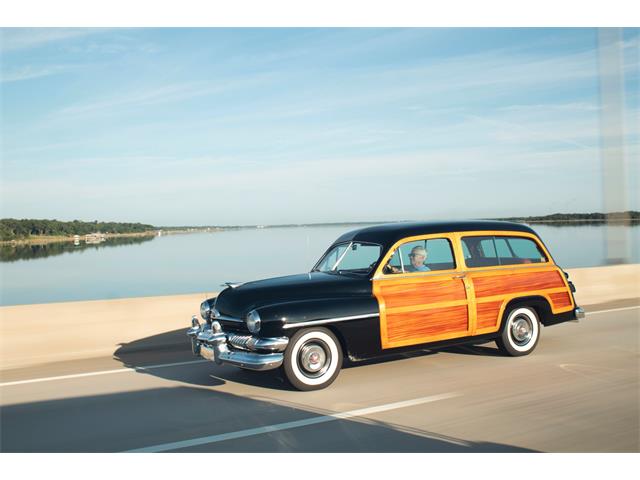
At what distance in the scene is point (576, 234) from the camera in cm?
1460

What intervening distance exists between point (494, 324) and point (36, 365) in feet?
19.8

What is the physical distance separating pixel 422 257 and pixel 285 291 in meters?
1.89

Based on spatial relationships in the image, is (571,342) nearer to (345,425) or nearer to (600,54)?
(345,425)

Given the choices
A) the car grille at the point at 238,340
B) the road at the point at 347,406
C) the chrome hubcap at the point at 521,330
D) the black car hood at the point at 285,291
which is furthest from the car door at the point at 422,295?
the car grille at the point at 238,340

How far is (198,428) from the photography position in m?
5.14

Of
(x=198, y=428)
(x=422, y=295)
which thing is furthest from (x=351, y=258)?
(x=198, y=428)

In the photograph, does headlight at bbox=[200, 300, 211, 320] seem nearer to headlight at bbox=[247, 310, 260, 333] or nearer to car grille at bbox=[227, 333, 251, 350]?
car grille at bbox=[227, 333, 251, 350]

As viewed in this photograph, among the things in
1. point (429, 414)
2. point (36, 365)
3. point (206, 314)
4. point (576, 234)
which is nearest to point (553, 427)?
point (429, 414)

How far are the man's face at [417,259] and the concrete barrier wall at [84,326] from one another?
385 cm

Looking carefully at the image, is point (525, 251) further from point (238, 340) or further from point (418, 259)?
point (238, 340)

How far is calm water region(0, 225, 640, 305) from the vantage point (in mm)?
12805

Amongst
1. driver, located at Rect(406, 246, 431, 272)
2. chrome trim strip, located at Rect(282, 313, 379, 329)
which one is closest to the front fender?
chrome trim strip, located at Rect(282, 313, 379, 329)

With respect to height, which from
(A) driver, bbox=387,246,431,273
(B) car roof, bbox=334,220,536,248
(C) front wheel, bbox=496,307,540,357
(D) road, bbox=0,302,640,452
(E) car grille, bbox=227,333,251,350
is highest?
(B) car roof, bbox=334,220,536,248

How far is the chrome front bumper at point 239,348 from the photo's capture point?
6.13 meters
